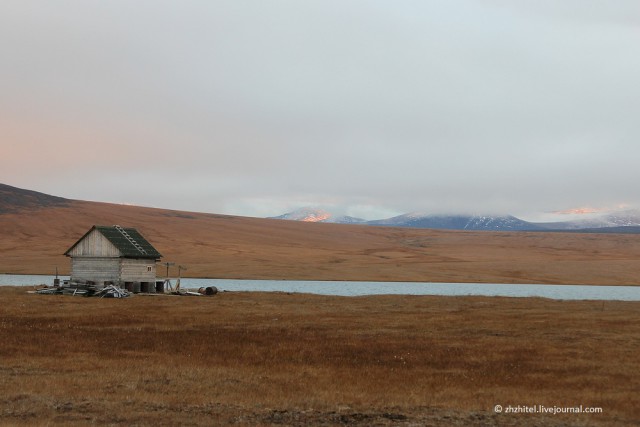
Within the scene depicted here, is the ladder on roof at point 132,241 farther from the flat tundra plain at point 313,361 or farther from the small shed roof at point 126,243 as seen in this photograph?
the flat tundra plain at point 313,361

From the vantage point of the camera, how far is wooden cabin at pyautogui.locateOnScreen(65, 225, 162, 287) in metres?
73.5

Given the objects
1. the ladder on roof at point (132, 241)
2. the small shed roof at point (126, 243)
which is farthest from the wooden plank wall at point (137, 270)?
the ladder on roof at point (132, 241)

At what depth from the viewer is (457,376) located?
24.4 meters

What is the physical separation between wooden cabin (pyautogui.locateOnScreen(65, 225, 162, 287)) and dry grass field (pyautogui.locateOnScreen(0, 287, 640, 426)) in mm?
25355

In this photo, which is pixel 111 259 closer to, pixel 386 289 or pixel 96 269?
pixel 96 269

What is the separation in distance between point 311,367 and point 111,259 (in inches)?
2054

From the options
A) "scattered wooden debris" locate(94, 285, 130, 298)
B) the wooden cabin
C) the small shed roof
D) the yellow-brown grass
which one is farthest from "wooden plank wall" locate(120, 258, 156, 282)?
the yellow-brown grass

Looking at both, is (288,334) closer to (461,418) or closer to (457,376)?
(457,376)

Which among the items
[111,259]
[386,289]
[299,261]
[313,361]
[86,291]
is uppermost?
[111,259]

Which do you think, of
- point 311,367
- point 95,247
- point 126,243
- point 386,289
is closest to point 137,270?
point 126,243

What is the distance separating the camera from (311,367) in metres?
A: 26.0

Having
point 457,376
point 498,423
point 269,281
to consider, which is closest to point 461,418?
point 498,423

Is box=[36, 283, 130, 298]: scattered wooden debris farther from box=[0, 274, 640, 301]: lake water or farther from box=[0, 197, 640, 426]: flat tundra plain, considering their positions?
box=[0, 274, 640, 301]: lake water

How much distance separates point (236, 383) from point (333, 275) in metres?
101
